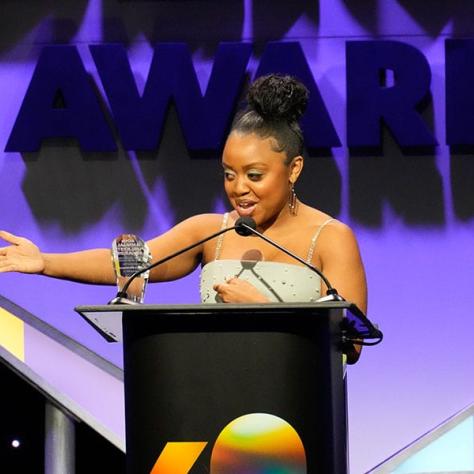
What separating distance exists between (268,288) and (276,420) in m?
0.60

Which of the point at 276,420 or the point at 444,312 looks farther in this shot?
the point at 444,312

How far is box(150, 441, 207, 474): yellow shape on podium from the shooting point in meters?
1.87

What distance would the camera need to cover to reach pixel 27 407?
158 inches

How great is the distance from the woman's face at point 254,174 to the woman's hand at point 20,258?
43cm

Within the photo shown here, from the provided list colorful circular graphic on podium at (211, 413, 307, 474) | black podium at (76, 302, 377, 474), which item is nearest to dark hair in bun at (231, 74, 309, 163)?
black podium at (76, 302, 377, 474)

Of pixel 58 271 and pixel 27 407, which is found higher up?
pixel 58 271

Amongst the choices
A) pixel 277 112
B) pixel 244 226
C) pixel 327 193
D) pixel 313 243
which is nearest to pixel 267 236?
pixel 313 243

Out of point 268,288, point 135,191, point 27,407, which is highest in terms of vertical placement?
point 135,191

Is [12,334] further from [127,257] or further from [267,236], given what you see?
[127,257]

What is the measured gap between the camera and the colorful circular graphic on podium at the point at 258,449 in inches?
73.3

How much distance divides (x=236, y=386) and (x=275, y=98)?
86 cm

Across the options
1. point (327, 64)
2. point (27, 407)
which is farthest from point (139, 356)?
point (327, 64)

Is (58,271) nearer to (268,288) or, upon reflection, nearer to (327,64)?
(268,288)

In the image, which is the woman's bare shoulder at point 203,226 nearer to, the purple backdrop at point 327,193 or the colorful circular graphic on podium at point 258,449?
the colorful circular graphic on podium at point 258,449
